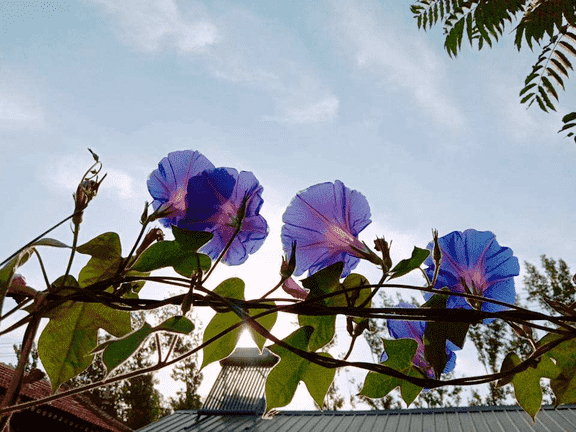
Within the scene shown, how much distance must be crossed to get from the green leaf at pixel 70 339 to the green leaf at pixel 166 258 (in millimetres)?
45

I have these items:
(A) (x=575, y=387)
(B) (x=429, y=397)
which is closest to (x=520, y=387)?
(A) (x=575, y=387)

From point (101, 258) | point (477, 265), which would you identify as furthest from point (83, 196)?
point (477, 265)

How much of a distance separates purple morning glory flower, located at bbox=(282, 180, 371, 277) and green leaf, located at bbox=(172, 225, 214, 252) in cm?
10

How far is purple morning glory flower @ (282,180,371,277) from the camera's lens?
1.55ft

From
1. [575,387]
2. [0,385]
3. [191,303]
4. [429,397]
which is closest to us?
[191,303]

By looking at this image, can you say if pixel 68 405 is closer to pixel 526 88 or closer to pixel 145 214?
pixel 526 88

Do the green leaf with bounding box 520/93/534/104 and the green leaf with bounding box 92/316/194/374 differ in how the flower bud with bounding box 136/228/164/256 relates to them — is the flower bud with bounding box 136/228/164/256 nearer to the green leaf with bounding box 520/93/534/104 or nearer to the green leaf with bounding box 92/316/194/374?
the green leaf with bounding box 92/316/194/374

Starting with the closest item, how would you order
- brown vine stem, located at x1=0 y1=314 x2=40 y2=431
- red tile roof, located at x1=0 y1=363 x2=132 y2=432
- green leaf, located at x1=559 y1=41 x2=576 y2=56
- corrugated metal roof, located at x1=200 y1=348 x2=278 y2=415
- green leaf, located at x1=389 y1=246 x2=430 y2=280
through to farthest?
brown vine stem, located at x1=0 y1=314 x2=40 y2=431, green leaf, located at x1=389 y1=246 x2=430 y2=280, green leaf, located at x1=559 y1=41 x2=576 y2=56, red tile roof, located at x1=0 y1=363 x2=132 y2=432, corrugated metal roof, located at x1=200 y1=348 x2=278 y2=415

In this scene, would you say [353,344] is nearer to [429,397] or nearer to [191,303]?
[191,303]

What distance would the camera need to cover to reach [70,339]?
383mm

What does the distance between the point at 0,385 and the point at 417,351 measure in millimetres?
8472

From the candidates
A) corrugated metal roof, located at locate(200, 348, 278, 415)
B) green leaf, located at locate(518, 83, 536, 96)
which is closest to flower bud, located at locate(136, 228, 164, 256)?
green leaf, located at locate(518, 83, 536, 96)

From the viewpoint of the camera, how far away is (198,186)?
433 millimetres

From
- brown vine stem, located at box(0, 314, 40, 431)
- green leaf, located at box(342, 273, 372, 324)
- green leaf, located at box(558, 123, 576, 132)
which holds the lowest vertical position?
brown vine stem, located at box(0, 314, 40, 431)
